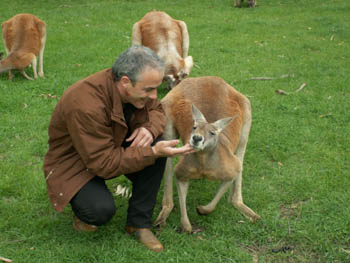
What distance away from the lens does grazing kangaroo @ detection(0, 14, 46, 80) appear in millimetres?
6355

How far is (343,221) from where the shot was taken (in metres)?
3.15

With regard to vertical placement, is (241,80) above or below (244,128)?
below

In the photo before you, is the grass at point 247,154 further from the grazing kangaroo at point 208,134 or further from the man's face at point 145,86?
the man's face at point 145,86

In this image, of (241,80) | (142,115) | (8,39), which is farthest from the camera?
(8,39)

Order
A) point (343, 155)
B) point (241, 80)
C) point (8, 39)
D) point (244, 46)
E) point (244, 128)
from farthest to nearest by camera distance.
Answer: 1. point (244, 46)
2. point (8, 39)
3. point (241, 80)
4. point (343, 155)
5. point (244, 128)

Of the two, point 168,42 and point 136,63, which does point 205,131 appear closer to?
point 136,63

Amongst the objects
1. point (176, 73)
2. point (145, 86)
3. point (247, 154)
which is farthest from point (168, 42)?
point (145, 86)

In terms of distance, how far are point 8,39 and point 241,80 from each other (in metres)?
3.59

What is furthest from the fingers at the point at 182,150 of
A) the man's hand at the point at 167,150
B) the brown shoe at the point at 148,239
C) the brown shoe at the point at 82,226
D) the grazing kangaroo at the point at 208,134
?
the brown shoe at the point at 82,226

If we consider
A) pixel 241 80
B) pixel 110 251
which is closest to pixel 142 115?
pixel 110 251

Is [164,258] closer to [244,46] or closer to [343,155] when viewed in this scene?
[343,155]

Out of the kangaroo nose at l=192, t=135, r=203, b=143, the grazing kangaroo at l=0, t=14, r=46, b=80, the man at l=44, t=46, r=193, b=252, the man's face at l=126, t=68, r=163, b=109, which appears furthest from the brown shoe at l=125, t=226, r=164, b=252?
the grazing kangaroo at l=0, t=14, r=46, b=80

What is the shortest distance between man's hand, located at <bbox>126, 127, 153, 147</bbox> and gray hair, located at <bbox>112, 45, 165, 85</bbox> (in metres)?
0.39

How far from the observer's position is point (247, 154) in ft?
14.0
